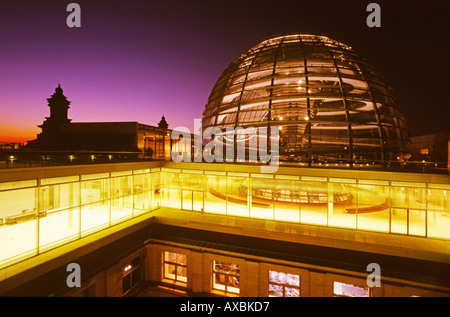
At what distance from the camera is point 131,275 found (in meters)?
14.1

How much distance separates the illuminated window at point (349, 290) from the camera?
12078mm

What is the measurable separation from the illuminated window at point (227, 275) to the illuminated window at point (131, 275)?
4.85 m

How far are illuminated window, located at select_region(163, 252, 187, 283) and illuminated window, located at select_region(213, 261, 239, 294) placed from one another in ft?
7.63

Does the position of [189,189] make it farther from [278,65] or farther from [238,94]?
[278,65]

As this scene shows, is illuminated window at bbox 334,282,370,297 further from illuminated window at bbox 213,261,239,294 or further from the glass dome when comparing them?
the glass dome

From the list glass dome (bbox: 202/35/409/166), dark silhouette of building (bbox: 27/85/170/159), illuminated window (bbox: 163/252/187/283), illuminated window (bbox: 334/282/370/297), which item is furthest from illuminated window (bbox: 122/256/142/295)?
dark silhouette of building (bbox: 27/85/170/159)

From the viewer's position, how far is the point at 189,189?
17.4 meters

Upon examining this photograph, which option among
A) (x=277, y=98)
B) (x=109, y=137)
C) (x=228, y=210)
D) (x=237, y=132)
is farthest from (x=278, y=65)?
(x=109, y=137)

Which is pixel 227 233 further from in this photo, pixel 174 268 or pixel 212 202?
pixel 174 268

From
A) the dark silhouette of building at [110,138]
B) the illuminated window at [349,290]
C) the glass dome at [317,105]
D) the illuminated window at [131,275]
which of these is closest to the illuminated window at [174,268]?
the illuminated window at [131,275]

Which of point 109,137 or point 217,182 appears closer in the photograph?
point 217,182

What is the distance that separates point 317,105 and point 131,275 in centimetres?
1647
